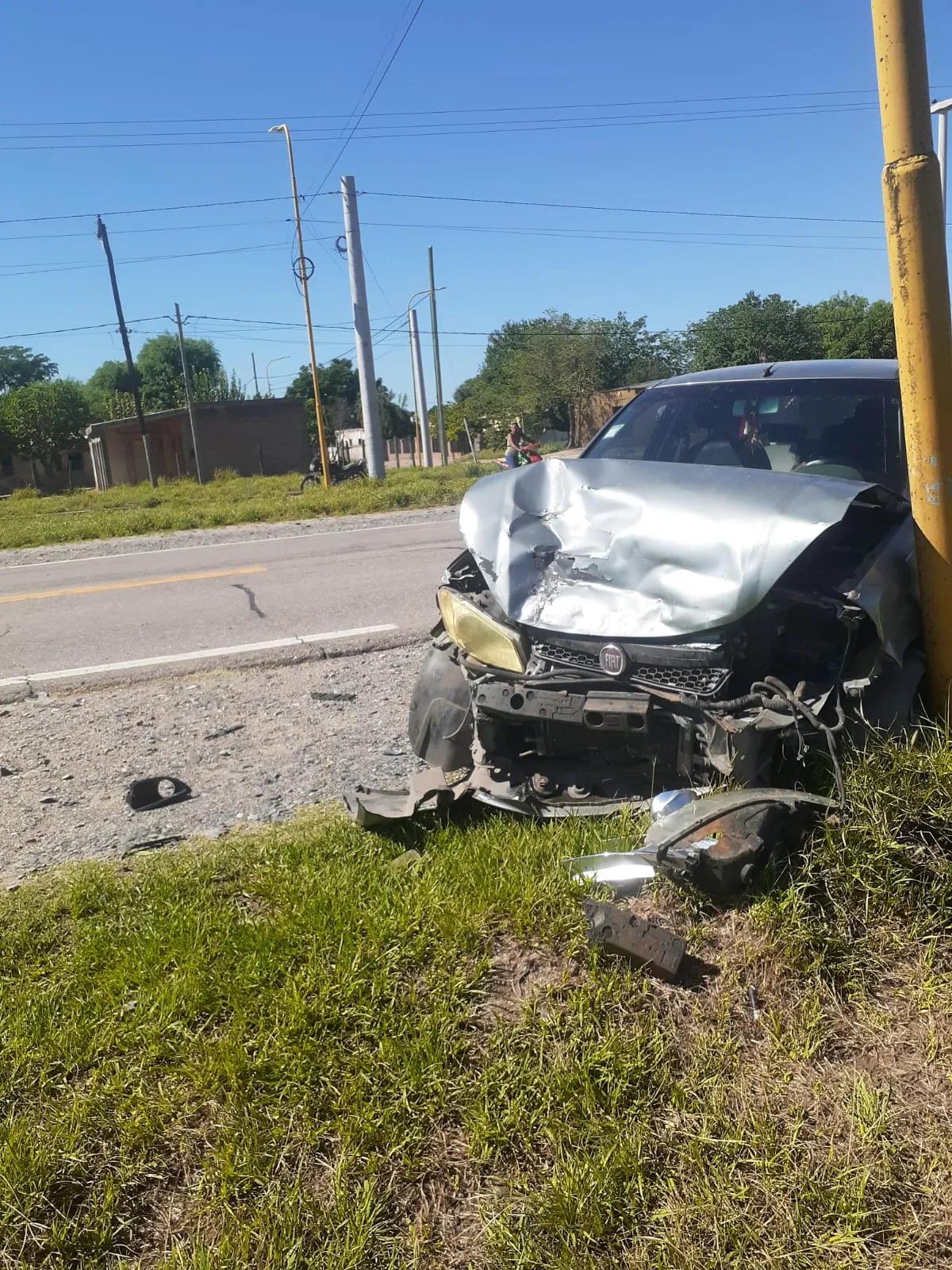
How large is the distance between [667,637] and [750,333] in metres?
41.2

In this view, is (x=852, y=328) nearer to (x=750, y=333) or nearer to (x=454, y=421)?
(x=750, y=333)

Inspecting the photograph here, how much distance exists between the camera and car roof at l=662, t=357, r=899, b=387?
16.1 feet

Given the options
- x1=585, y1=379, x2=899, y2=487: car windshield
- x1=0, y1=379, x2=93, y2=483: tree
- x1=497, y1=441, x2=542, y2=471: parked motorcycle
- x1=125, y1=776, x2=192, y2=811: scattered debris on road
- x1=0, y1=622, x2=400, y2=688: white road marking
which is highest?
x1=0, y1=379, x2=93, y2=483: tree

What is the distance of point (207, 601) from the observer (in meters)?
9.48

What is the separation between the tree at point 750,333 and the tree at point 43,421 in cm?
3972

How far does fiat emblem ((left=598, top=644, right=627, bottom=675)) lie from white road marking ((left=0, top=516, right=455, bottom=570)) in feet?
35.5

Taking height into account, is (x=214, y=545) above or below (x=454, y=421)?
below

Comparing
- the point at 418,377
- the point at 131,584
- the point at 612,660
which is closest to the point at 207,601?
the point at 131,584

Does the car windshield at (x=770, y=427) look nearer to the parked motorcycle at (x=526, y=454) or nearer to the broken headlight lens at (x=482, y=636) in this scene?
the broken headlight lens at (x=482, y=636)

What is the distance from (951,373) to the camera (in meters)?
3.48

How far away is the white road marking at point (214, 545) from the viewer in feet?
43.0

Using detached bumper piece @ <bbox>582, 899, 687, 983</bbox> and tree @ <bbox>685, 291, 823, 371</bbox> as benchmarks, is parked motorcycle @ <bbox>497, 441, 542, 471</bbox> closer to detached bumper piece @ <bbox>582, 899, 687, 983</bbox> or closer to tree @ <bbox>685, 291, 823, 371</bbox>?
detached bumper piece @ <bbox>582, 899, 687, 983</bbox>

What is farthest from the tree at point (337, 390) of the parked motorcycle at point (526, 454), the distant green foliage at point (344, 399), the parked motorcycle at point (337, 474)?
the parked motorcycle at point (526, 454)

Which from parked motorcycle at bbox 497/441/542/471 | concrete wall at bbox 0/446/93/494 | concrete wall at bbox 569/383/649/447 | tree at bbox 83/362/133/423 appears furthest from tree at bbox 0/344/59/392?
parked motorcycle at bbox 497/441/542/471
